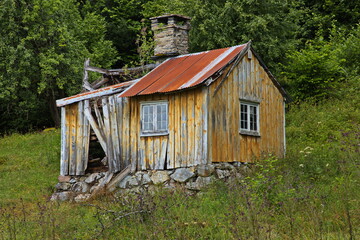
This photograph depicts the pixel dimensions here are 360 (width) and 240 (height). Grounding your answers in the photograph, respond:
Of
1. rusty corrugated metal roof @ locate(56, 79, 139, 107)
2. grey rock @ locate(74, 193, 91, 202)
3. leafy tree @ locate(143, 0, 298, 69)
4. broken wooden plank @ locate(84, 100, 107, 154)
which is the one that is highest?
leafy tree @ locate(143, 0, 298, 69)

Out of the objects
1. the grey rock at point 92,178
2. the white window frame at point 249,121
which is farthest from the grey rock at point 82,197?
the white window frame at point 249,121

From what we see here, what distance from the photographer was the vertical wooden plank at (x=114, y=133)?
53.9 ft

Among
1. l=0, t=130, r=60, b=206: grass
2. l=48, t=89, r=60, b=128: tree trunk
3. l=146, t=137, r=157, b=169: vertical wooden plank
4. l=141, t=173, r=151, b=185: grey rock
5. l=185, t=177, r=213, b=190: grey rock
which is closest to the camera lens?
l=185, t=177, r=213, b=190: grey rock

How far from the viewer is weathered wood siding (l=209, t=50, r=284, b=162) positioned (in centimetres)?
1504

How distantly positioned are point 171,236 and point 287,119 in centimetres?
1515

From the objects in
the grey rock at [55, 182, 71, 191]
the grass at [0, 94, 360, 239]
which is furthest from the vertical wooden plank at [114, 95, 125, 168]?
the grey rock at [55, 182, 71, 191]

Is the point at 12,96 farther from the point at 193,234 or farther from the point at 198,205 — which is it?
the point at 193,234

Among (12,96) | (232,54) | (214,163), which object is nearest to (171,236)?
(214,163)

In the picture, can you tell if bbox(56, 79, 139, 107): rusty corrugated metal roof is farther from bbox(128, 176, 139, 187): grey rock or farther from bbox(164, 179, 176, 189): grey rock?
bbox(164, 179, 176, 189): grey rock

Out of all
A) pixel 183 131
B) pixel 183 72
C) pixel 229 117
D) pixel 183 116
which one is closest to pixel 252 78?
pixel 229 117

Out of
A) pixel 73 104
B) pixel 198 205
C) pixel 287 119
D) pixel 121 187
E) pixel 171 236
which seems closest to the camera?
pixel 171 236

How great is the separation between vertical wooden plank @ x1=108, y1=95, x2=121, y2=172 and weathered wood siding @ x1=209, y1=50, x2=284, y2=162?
327 centimetres

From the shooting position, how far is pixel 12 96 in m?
26.6

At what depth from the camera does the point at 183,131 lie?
15172mm
